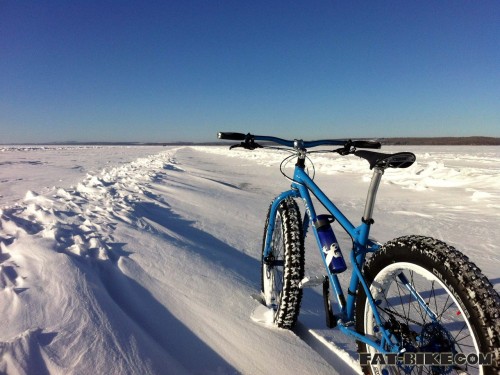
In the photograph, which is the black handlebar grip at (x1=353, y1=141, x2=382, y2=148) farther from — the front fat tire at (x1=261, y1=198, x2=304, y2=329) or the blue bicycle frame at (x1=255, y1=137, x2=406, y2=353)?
the front fat tire at (x1=261, y1=198, x2=304, y2=329)

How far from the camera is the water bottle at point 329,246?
72.2 inches

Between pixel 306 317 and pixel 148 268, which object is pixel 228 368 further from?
pixel 148 268

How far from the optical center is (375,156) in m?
1.65

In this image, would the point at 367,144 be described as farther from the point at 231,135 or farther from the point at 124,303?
the point at 124,303

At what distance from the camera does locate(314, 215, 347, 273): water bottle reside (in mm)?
1834

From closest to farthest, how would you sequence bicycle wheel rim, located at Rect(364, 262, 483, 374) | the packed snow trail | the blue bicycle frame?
bicycle wheel rim, located at Rect(364, 262, 483, 374), the blue bicycle frame, the packed snow trail

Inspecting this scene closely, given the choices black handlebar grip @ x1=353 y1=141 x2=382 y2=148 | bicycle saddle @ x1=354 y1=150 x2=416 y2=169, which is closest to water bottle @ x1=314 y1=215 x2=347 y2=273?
bicycle saddle @ x1=354 y1=150 x2=416 y2=169

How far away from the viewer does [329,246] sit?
1.89 meters

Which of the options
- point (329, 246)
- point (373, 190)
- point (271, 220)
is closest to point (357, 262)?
point (329, 246)

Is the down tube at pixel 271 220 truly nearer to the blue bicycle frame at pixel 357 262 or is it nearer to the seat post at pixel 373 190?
the blue bicycle frame at pixel 357 262

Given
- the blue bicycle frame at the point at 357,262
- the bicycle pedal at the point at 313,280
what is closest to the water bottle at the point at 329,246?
the blue bicycle frame at the point at 357,262

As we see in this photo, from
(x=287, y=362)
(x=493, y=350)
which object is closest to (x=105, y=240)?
(x=287, y=362)

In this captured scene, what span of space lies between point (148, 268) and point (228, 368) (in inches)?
48.5

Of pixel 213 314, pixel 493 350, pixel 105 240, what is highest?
pixel 493 350
